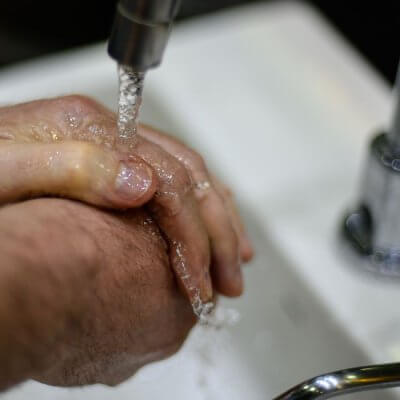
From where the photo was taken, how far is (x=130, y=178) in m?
0.40

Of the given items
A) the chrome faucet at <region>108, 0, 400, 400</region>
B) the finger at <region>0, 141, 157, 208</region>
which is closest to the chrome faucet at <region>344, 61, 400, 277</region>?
the chrome faucet at <region>108, 0, 400, 400</region>

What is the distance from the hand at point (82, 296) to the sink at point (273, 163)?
67 millimetres

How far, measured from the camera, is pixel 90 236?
378 mm

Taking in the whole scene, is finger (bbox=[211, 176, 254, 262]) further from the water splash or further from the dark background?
the dark background

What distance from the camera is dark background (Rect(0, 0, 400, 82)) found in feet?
3.19

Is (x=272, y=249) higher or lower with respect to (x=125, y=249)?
lower

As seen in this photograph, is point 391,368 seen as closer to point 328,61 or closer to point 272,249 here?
point 272,249

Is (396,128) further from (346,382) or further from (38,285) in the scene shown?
(38,285)

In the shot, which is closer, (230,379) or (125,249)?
(125,249)

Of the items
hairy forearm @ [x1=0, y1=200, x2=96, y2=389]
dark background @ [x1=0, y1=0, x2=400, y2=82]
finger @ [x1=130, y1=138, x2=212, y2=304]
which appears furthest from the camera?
dark background @ [x1=0, y1=0, x2=400, y2=82]

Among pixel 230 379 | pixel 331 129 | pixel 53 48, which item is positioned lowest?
pixel 53 48

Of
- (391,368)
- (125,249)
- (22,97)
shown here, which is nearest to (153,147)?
(125,249)

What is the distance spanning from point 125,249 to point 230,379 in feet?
0.70

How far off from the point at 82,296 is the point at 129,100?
12 cm
